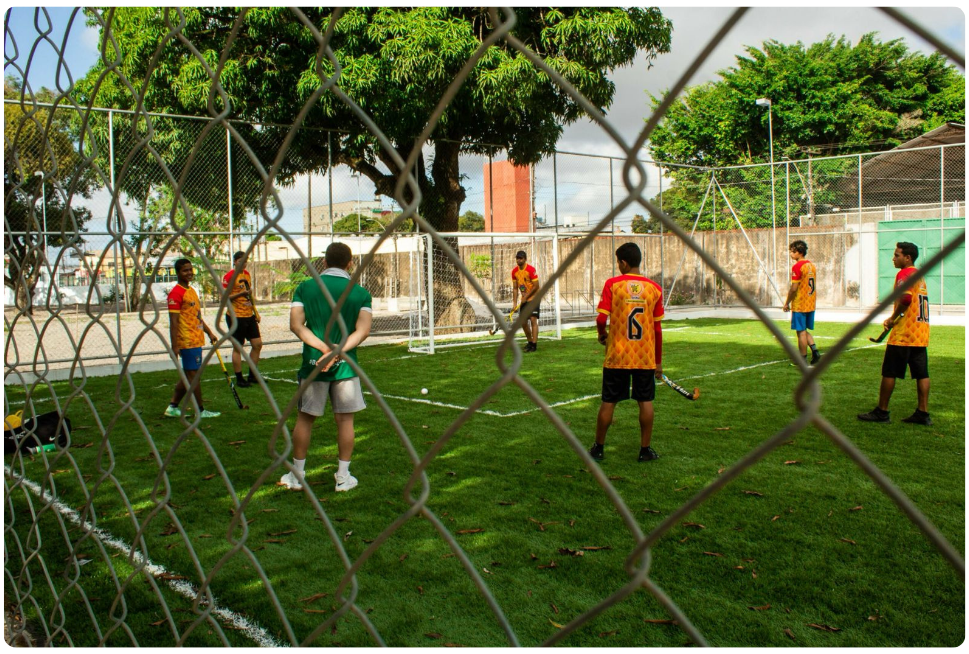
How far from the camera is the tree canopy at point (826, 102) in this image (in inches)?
1262

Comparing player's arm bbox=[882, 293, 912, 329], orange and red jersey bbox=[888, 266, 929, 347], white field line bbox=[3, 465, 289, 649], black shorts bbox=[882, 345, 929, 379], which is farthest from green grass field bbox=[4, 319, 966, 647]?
player's arm bbox=[882, 293, 912, 329]

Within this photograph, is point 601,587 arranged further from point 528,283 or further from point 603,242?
point 603,242

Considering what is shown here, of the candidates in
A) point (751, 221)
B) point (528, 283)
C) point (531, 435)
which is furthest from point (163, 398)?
point (751, 221)

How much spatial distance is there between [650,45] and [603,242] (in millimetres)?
8657

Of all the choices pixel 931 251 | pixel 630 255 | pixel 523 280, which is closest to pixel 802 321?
pixel 523 280

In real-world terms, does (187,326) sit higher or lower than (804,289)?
lower

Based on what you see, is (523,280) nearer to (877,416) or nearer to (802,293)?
(802,293)

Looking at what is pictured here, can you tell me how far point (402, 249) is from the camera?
17.2 metres

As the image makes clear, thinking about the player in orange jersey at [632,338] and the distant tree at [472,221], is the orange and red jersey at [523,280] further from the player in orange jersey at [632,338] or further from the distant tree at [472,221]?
the player in orange jersey at [632,338]

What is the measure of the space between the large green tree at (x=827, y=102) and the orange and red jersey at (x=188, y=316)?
3100 cm

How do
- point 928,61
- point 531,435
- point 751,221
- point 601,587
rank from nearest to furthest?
point 601,587 → point 531,435 → point 751,221 → point 928,61

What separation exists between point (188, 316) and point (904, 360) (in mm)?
7011

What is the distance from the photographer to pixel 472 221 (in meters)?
17.2

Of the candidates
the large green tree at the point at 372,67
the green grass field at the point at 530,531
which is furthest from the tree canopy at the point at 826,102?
the green grass field at the point at 530,531
